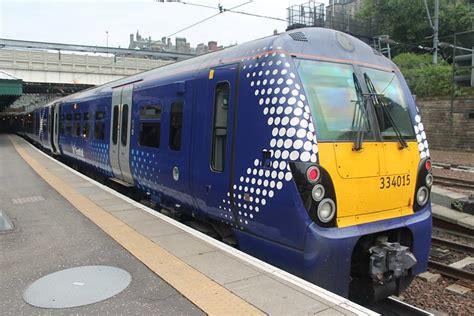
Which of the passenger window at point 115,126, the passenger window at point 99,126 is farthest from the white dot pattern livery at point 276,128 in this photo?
the passenger window at point 99,126

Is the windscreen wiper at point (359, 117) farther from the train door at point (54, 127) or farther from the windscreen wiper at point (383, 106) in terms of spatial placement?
the train door at point (54, 127)

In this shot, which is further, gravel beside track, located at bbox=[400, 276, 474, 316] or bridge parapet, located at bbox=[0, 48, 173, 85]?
bridge parapet, located at bbox=[0, 48, 173, 85]

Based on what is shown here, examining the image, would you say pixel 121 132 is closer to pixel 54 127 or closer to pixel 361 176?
pixel 361 176

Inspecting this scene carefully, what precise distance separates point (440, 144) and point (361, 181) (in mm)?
22040

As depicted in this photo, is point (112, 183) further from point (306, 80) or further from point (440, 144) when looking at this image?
point (440, 144)

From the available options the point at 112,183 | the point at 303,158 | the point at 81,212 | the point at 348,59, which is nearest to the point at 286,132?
the point at 303,158

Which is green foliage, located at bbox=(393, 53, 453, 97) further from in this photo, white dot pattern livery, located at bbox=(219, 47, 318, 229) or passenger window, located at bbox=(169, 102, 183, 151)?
white dot pattern livery, located at bbox=(219, 47, 318, 229)

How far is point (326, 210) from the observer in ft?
13.8

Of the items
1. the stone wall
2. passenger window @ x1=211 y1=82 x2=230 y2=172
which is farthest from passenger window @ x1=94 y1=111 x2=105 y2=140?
the stone wall

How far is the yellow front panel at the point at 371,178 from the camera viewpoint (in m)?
4.32

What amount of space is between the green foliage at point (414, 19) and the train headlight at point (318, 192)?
141 ft

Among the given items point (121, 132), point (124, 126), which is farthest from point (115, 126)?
point (124, 126)

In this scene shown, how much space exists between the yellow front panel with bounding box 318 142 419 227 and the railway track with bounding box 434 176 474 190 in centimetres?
831

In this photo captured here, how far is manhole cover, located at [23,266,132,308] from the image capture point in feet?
12.5
